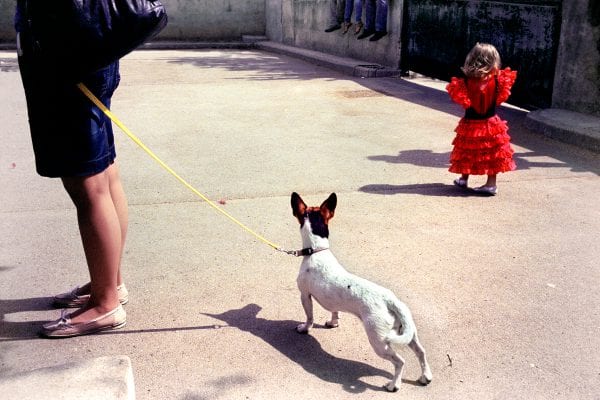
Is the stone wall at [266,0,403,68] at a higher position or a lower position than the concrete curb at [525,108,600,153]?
higher

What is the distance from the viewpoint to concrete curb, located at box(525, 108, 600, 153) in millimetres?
6402

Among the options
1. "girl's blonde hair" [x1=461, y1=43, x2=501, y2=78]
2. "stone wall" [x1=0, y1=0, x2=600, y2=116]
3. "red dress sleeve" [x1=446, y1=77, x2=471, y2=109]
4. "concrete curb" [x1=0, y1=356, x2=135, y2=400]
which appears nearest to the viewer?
"concrete curb" [x1=0, y1=356, x2=135, y2=400]

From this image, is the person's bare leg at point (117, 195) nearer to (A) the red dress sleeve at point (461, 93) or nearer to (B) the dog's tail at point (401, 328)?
(B) the dog's tail at point (401, 328)

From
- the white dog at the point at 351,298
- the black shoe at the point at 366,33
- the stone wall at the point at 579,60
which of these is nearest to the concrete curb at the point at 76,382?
the white dog at the point at 351,298

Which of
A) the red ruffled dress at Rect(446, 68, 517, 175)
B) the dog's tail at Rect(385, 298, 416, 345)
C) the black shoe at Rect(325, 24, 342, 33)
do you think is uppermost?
the black shoe at Rect(325, 24, 342, 33)

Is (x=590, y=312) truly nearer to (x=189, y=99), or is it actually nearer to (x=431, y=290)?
(x=431, y=290)

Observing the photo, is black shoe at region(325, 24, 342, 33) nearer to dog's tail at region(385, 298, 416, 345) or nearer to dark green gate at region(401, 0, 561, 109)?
dark green gate at region(401, 0, 561, 109)

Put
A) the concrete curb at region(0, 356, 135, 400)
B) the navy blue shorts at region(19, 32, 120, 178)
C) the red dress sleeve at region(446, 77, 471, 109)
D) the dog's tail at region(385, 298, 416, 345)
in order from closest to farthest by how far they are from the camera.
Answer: the concrete curb at region(0, 356, 135, 400), the dog's tail at region(385, 298, 416, 345), the navy blue shorts at region(19, 32, 120, 178), the red dress sleeve at region(446, 77, 471, 109)

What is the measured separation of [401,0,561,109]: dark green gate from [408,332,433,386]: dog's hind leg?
21.0 ft

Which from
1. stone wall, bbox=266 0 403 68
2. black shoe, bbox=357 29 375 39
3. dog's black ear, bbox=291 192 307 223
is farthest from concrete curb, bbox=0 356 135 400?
black shoe, bbox=357 29 375 39

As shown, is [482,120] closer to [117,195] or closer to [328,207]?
[328,207]

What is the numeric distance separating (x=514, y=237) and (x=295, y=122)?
159 inches

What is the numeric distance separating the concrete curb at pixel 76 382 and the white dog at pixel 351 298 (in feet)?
2.82

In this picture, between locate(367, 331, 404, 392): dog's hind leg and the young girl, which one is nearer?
locate(367, 331, 404, 392): dog's hind leg
